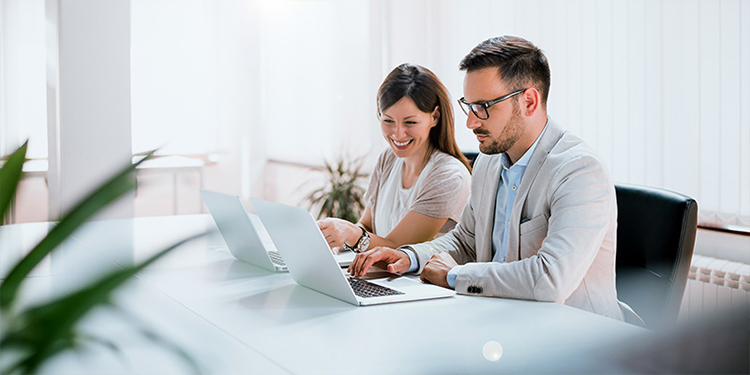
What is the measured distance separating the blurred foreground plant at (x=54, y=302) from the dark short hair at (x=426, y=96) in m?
2.05

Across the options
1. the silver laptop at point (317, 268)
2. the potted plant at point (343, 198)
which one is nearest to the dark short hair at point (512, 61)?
the silver laptop at point (317, 268)

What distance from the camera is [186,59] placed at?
6.01 m

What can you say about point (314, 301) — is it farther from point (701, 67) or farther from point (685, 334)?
point (701, 67)

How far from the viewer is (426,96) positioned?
246 centimetres

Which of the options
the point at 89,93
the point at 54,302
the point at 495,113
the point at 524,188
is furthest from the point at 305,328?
the point at 89,93

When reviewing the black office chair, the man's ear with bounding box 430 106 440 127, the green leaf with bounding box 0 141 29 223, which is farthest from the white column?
the green leaf with bounding box 0 141 29 223

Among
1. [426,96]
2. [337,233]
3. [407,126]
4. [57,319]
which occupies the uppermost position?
[426,96]

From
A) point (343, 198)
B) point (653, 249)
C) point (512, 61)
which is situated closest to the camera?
point (653, 249)

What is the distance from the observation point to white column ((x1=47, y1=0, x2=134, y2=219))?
370 centimetres

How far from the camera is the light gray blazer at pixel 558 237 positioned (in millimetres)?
1612

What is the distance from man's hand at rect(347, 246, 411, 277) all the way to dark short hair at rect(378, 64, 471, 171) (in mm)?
735

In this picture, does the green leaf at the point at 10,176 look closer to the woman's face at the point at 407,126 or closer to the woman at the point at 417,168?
the woman at the point at 417,168

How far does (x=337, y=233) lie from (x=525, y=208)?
0.70 m

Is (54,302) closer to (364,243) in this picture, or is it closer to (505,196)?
(505,196)
